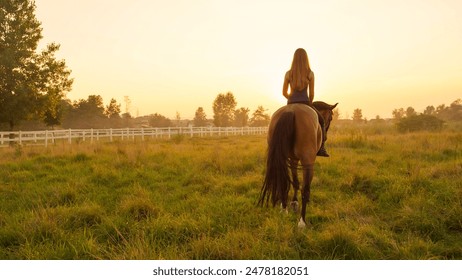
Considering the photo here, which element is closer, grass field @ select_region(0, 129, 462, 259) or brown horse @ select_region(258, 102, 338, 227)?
grass field @ select_region(0, 129, 462, 259)

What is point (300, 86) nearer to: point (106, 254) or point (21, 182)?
point (106, 254)

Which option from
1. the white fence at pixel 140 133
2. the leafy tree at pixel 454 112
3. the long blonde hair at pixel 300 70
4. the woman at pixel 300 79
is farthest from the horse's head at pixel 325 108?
the leafy tree at pixel 454 112

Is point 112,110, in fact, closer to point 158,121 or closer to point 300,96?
point 158,121

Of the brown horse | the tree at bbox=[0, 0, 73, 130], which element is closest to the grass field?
the brown horse

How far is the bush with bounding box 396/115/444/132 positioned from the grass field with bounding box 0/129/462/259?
69.1ft

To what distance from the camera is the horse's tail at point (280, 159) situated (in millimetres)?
4703

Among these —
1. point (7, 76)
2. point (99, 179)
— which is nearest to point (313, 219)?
point (99, 179)

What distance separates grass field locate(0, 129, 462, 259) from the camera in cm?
351

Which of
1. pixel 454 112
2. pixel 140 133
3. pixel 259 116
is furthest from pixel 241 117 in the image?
pixel 140 133

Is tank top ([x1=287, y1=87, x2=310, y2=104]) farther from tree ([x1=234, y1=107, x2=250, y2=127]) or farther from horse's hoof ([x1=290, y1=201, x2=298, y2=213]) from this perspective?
tree ([x1=234, y1=107, x2=250, y2=127])

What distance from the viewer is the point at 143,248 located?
338 centimetres

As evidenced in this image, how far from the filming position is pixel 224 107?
8012 centimetres

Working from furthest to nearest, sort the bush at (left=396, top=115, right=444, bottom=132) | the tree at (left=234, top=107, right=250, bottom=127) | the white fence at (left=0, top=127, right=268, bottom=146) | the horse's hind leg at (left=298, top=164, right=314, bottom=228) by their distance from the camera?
the tree at (left=234, top=107, right=250, bottom=127), the bush at (left=396, top=115, right=444, bottom=132), the white fence at (left=0, top=127, right=268, bottom=146), the horse's hind leg at (left=298, top=164, right=314, bottom=228)
